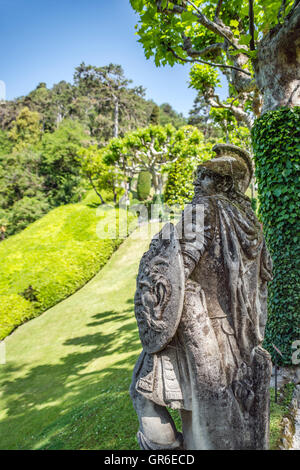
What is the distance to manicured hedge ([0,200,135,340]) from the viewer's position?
481 inches

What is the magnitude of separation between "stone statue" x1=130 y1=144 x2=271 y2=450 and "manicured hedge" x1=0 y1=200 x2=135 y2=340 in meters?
10.4

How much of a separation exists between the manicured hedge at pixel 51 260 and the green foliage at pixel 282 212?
9.51 m

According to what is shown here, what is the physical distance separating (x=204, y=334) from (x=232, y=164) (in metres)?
1.28

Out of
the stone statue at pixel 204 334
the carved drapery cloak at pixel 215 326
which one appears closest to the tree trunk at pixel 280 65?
the stone statue at pixel 204 334

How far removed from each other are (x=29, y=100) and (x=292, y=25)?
5489cm

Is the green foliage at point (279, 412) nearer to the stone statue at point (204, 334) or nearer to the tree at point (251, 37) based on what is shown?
the stone statue at point (204, 334)

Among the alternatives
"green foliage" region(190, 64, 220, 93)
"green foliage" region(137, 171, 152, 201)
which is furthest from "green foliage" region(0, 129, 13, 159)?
"green foliage" region(190, 64, 220, 93)

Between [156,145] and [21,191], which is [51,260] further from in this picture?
[21,191]

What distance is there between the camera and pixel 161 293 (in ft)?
6.56

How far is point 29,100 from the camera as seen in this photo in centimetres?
5028

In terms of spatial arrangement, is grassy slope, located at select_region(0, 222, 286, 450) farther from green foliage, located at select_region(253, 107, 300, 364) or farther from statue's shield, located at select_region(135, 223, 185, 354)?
statue's shield, located at select_region(135, 223, 185, 354)

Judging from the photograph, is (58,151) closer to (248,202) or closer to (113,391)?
(113,391)

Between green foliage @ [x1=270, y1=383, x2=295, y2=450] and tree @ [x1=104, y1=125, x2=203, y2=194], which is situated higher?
tree @ [x1=104, y1=125, x2=203, y2=194]
